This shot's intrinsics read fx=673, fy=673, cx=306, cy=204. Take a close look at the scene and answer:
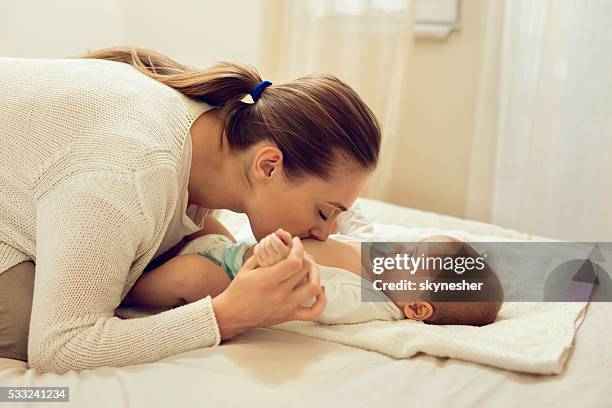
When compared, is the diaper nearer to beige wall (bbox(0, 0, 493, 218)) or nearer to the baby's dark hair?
the baby's dark hair

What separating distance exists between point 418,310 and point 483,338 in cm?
17

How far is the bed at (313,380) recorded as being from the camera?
966 millimetres

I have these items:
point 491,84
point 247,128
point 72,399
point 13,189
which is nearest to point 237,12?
point 491,84

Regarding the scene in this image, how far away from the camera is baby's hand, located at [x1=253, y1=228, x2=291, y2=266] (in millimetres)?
1055

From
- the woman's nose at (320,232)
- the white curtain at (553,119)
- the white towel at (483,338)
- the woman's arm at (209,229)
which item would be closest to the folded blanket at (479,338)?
the white towel at (483,338)

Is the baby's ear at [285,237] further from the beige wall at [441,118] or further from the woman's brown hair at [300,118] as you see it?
the beige wall at [441,118]

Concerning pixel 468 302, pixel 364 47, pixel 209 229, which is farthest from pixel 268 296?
pixel 364 47

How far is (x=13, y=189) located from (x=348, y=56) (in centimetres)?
174

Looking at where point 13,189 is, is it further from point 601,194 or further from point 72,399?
point 601,194

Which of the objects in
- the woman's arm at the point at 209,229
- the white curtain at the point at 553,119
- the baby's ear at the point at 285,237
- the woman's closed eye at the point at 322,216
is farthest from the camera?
the white curtain at the point at 553,119

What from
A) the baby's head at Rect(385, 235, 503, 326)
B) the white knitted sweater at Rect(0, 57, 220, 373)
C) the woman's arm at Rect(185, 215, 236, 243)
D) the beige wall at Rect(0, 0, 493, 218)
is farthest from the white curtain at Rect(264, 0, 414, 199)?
the white knitted sweater at Rect(0, 57, 220, 373)

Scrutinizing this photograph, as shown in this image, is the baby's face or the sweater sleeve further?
the baby's face

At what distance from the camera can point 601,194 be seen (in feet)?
7.25

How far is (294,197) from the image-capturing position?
1.27m
